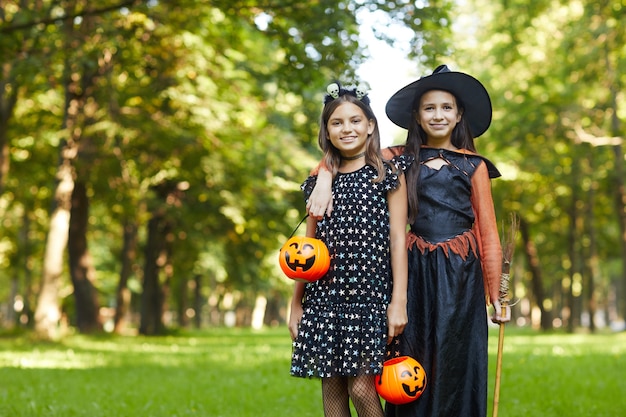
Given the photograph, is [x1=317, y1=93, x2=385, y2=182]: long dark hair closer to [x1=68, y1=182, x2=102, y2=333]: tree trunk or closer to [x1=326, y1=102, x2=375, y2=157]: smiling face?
[x1=326, y1=102, x2=375, y2=157]: smiling face

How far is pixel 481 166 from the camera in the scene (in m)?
4.99

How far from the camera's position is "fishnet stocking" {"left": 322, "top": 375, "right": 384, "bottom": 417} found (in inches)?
181

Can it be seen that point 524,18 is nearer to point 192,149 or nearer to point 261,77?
point 261,77

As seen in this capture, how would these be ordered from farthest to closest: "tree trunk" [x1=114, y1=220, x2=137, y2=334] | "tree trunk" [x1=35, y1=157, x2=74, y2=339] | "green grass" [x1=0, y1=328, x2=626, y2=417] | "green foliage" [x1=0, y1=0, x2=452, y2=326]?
"tree trunk" [x1=114, y1=220, x2=137, y2=334]
"tree trunk" [x1=35, y1=157, x2=74, y2=339]
"green foliage" [x1=0, y1=0, x2=452, y2=326]
"green grass" [x1=0, y1=328, x2=626, y2=417]

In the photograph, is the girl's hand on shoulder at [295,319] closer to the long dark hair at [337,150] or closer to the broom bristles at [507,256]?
the long dark hair at [337,150]

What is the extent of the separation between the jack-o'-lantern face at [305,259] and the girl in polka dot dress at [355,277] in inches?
5.4

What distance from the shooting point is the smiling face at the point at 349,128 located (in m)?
4.79

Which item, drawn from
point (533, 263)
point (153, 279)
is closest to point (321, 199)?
point (153, 279)

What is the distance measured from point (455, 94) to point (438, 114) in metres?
0.19

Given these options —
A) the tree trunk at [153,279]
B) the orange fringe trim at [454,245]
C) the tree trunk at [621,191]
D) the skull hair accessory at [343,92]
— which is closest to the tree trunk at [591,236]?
the tree trunk at [621,191]

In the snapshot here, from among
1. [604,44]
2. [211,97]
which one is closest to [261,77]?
[211,97]

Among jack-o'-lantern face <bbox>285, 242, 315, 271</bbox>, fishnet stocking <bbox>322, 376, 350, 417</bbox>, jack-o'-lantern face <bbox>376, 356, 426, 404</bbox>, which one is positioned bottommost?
fishnet stocking <bbox>322, 376, 350, 417</bbox>

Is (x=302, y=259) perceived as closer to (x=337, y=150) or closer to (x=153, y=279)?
(x=337, y=150)

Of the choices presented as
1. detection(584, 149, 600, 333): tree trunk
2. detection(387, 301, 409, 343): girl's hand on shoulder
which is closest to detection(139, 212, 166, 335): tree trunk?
detection(584, 149, 600, 333): tree trunk
